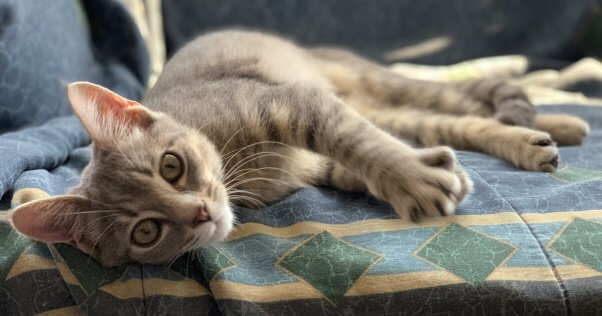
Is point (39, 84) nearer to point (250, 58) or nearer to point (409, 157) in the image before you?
point (250, 58)

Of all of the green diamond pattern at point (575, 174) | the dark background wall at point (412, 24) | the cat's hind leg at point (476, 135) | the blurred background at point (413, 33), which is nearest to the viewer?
the green diamond pattern at point (575, 174)

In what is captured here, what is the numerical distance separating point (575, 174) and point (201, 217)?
1012 mm

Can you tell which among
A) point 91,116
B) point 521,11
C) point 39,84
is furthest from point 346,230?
point 521,11

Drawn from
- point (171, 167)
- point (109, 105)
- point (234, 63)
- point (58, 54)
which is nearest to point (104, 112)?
point (109, 105)

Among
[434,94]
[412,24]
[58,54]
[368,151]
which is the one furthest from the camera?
[412,24]

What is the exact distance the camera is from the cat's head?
3.70 feet

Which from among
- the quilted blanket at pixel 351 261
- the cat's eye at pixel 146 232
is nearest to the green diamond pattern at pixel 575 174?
the quilted blanket at pixel 351 261

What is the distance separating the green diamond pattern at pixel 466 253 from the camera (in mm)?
1019

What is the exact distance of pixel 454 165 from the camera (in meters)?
1.23

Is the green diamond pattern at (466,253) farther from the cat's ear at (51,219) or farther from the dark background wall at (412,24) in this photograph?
the dark background wall at (412,24)

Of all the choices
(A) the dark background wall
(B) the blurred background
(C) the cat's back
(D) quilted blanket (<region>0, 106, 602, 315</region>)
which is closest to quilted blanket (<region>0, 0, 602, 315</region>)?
(D) quilted blanket (<region>0, 106, 602, 315</region>)

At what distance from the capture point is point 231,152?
141 cm

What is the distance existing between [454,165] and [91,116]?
86 centimetres

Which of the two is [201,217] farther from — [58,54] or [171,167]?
[58,54]
